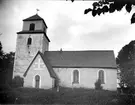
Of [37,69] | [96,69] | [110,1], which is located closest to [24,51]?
[37,69]

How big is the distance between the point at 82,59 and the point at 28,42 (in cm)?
1127

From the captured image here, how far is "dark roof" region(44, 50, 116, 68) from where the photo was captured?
2906cm

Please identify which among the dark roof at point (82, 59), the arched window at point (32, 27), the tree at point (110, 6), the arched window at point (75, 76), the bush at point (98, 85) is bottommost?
the bush at point (98, 85)

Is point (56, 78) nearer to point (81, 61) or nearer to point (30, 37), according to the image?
point (81, 61)

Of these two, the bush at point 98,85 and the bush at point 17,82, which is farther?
the bush at point 17,82

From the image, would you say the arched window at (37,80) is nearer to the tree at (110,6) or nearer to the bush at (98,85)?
the bush at (98,85)

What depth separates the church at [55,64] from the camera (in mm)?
26469

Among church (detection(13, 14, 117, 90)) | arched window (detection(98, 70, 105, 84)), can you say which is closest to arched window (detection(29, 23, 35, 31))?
church (detection(13, 14, 117, 90))

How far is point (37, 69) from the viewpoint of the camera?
26.5 m

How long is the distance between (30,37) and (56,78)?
386 inches

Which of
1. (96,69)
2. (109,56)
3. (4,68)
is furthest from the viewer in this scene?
(4,68)

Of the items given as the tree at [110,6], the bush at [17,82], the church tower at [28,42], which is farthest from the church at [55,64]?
the tree at [110,6]

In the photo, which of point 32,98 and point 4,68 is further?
point 4,68

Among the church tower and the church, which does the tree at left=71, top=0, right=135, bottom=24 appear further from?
the church tower
